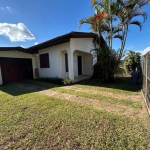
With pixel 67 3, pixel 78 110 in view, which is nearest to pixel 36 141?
pixel 78 110

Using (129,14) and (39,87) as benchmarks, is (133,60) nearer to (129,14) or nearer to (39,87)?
(129,14)

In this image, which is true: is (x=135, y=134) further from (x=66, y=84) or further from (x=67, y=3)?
(x=67, y=3)

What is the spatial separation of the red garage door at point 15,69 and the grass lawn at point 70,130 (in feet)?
22.2

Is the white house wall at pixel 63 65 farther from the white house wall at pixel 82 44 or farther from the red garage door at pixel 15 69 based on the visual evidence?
the red garage door at pixel 15 69

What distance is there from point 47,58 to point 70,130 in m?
8.91

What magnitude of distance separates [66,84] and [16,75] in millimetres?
5475

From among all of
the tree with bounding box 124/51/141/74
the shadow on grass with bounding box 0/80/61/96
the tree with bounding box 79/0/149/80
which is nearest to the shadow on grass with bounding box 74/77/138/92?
the tree with bounding box 79/0/149/80

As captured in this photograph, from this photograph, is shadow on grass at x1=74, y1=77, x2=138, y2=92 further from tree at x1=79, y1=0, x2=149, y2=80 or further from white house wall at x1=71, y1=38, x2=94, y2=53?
white house wall at x1=71, y1=38, x2=94, y2=53

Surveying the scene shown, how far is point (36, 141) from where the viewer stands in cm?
223

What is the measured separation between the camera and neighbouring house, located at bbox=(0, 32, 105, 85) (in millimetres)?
8586

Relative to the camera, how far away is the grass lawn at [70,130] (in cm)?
212

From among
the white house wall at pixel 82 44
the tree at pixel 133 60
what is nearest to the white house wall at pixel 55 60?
the white house wall at pixel 82 44

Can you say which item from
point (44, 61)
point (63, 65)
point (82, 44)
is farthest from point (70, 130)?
point (44, 61)

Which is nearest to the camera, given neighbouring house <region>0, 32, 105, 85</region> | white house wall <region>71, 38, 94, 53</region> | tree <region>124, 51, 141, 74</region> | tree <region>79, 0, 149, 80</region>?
tree <region>79, 0, 149, 80</region>
